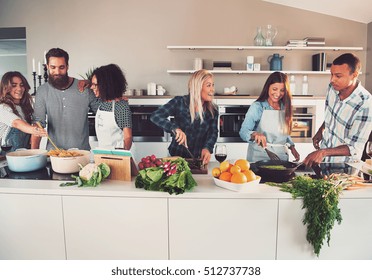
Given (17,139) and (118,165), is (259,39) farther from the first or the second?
(118,165)

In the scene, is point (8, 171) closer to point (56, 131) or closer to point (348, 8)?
point (56, 131)

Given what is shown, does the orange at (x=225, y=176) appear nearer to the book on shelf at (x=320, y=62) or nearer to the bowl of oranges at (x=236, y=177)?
the bowl of oranges at (x=236, y=177)

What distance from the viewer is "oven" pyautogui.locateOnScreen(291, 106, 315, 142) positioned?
17.5 feet

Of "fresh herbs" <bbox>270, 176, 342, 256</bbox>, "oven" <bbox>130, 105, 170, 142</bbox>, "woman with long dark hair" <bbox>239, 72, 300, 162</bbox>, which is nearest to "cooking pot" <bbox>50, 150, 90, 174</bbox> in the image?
"fresh herbs" <bbox>270, 176, 342, 256</bbox>

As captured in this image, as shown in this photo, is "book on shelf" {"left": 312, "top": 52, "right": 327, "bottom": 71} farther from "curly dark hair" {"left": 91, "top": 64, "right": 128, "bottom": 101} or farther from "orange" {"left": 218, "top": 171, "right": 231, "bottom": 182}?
"orange" {"left": 218, "top": 171, "right": 231, "bottom": 182}

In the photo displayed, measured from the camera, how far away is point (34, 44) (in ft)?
19.3

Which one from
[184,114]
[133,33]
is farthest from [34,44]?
[184,114]

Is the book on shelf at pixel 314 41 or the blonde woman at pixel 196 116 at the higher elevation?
the book on shelf at pixel 314 41

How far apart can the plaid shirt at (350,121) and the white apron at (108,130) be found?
66.0 inches

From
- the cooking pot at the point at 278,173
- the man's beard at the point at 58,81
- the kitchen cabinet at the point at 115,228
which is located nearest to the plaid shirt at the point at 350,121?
the cooking pot at the point at 278,173

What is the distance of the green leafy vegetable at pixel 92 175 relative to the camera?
1.95 metres

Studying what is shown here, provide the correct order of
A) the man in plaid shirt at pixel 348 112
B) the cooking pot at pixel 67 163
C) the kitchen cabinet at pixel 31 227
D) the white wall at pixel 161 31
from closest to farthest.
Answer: the kitchen cabinet at pixel 31 227, the cooking pot at pixel 67 163, the man in plaid shirt at pixel 348 112, the white wall at pixel 161 31

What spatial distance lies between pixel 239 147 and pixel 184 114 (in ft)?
9.02

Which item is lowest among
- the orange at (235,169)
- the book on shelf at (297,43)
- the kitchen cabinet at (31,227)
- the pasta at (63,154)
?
the kitchen cabinet at (31,227)
